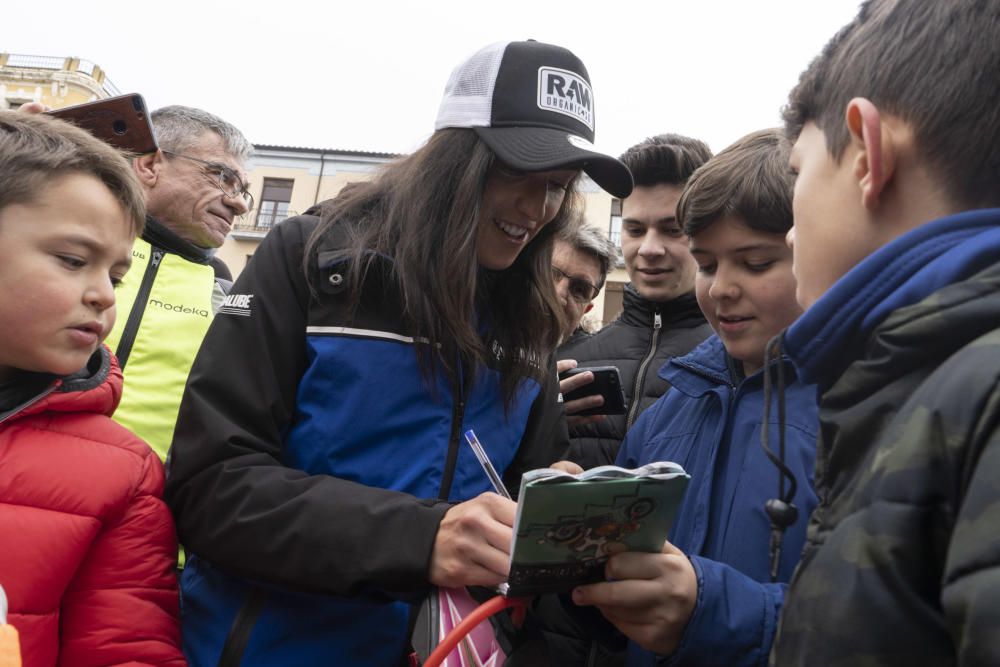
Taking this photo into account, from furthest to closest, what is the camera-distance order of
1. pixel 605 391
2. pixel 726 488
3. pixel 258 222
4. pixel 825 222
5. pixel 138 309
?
pixel 258 222 → pixel 138 309 → pixel 605 391 → pixel 726 488 → pixel 825 222

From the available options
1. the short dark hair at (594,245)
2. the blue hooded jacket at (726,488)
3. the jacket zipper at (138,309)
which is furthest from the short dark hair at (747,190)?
the jacket zipper at (138,309)

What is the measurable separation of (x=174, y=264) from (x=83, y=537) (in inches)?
55.7

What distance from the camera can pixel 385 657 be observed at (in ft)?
4.63

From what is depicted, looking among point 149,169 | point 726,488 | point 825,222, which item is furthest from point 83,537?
point 149,169

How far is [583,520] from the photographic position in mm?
1042

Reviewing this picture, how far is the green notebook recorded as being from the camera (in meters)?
0.98

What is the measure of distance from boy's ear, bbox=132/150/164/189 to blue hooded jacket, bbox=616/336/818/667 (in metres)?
2.21

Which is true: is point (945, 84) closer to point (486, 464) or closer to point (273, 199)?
point (486, 464)

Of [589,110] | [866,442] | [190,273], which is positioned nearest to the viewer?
[866,442]

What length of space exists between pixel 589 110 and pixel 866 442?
4.26 feet

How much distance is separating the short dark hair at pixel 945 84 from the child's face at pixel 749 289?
2.54 ft

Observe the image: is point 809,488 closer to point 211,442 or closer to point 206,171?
point 211,442

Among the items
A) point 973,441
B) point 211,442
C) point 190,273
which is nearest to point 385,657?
point 211,442

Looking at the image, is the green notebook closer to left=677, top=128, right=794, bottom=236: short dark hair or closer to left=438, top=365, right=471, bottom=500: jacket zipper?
left=438, top=365, right=471, bottom=500: jacket zipper
